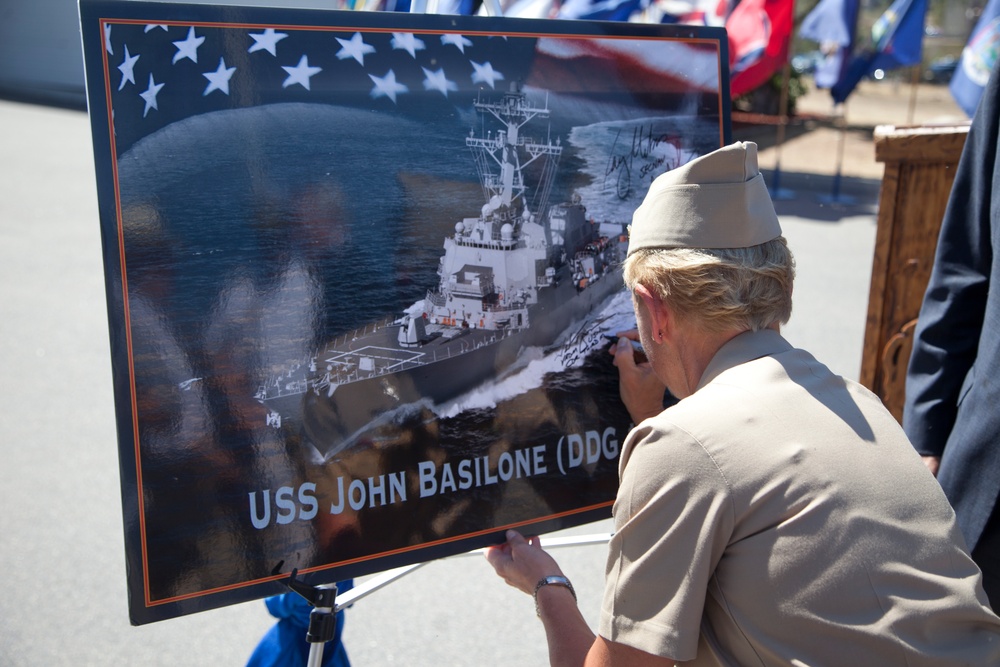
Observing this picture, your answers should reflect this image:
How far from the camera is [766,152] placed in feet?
43.4

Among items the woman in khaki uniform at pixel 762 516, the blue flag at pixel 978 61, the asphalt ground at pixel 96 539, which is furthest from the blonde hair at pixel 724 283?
the blue flag at pixel 978 61

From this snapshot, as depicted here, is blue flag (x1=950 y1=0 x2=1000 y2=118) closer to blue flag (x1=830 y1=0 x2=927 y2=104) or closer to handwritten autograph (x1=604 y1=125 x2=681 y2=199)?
blue flag (x1=830 y1=0 x2=927 y2=104)

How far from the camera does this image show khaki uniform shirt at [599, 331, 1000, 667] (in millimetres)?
1088

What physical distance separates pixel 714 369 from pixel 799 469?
0.71 ft

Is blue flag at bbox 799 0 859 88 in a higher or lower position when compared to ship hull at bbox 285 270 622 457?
higher

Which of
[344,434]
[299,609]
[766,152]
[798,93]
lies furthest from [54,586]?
[798,93]

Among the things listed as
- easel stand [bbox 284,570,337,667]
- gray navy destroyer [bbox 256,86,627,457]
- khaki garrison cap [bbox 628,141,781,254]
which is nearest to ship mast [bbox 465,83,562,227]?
gray navy destroyer [bbox 256,86,627,457]

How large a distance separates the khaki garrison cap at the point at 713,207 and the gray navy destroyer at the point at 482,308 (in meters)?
0.38

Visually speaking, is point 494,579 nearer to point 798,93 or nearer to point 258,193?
point 258,193

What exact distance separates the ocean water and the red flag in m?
7.32

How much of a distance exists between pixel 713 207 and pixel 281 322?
70 centimetres

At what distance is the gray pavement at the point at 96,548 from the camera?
2.83 metres

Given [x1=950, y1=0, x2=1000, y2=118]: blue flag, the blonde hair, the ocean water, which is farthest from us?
[x1=950, y1=0, x2=1000, y2=118]: blue flag
